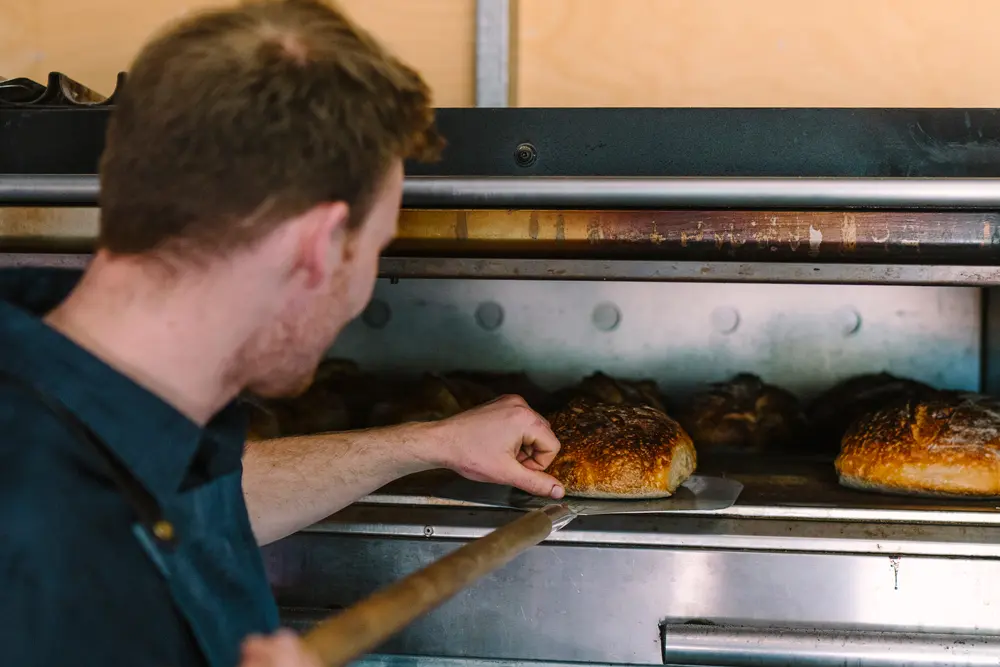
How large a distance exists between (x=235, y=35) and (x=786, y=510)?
1089mm

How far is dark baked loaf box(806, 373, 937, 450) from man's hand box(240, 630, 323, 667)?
1.51 meters

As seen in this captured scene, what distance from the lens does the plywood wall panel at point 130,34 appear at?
5.32 ft

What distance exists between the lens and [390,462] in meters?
1.30

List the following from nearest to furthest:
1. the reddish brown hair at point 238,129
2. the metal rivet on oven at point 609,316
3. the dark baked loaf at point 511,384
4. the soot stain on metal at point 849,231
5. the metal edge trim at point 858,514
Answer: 1. the reddish brown hair at point 238,129
2. the soot stain on metal at point 849,231
3. the metal edge trim at point 858,514
4. the dark baked loaf at point 511,384
5. the metal rivet on oven at point 609,316

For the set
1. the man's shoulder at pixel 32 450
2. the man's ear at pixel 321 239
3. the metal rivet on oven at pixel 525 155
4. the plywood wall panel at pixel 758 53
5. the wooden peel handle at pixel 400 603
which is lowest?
the wooden peel handle at pixel 400 603

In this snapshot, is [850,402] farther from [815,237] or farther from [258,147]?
[258,147]

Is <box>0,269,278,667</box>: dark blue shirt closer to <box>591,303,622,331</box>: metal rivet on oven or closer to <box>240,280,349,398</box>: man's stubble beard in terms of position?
<box>240,280,349,398</box>: man's stubble beard

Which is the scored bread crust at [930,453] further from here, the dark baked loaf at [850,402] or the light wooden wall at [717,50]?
the light wooden wall at [717,50]

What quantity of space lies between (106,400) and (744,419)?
4.65 ft

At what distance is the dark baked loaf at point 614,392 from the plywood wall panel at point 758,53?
1.94ft

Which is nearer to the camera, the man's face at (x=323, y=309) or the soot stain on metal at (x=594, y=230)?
the man's face at (x=323, y=309)

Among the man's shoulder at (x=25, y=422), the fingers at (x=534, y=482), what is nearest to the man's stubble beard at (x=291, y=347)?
the man's shoulder at (x=25, y=422)

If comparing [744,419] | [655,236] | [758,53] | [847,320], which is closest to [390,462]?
[655,236]

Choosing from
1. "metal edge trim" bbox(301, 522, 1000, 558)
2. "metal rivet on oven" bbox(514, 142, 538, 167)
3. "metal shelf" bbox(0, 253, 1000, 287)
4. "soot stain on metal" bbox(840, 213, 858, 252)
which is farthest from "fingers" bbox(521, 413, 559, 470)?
"soot stain on metal" bbox(840, 213, 858, 252)
